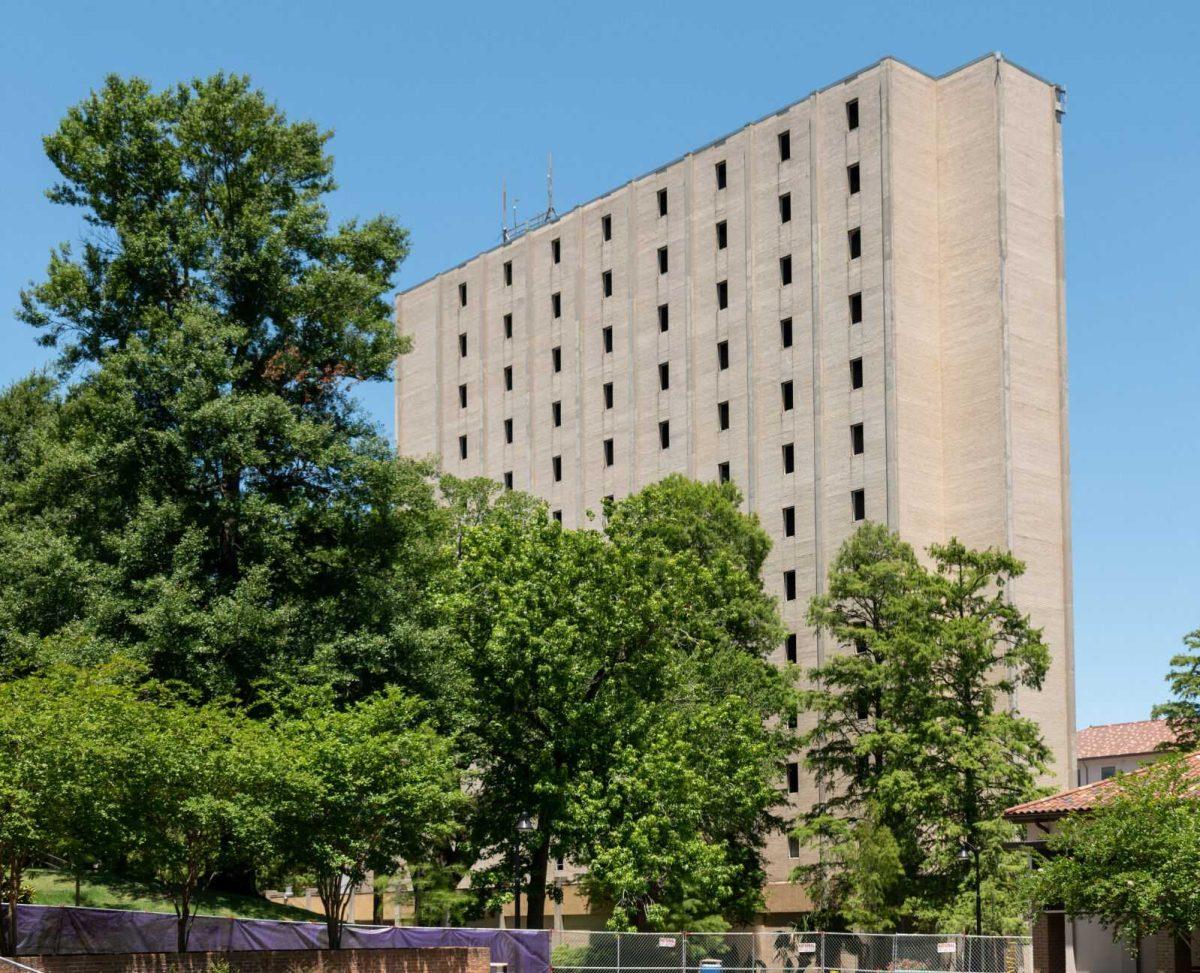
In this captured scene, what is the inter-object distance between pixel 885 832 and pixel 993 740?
452 centimetres

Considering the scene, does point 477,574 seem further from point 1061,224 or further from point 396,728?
point 1061,224

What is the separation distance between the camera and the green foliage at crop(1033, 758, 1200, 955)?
105ft

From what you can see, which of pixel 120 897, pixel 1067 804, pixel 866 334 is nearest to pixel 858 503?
pixel 866 334

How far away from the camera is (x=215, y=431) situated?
1773 inches

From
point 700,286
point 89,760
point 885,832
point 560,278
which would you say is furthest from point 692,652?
point 560,278

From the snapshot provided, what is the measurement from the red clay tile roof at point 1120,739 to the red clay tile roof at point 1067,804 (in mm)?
64206

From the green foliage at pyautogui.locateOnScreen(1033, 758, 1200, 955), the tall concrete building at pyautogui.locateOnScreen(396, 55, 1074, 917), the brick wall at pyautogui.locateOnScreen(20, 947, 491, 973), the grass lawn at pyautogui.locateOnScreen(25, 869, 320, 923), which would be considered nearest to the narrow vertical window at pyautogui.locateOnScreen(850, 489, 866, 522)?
the tall concrete building at pyautogui.locateOnScreen(396, 55, 1074, 917)

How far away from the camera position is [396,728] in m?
42.7

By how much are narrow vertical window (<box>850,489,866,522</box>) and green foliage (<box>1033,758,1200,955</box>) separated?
36.4 meters

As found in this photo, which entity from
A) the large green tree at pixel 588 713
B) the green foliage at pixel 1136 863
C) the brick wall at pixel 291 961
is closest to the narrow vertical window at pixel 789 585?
the large green tree at pixel 588 713

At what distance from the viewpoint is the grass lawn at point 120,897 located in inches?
1636

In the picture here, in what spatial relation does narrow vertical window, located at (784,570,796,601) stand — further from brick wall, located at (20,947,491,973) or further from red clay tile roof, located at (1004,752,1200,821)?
brick wall, located at (20,947,491,973)

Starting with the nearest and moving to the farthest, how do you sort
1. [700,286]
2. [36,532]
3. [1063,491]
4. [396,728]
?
[396,728]
[36,532]
[1063,491]
[700,286]

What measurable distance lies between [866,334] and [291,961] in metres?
44.1
